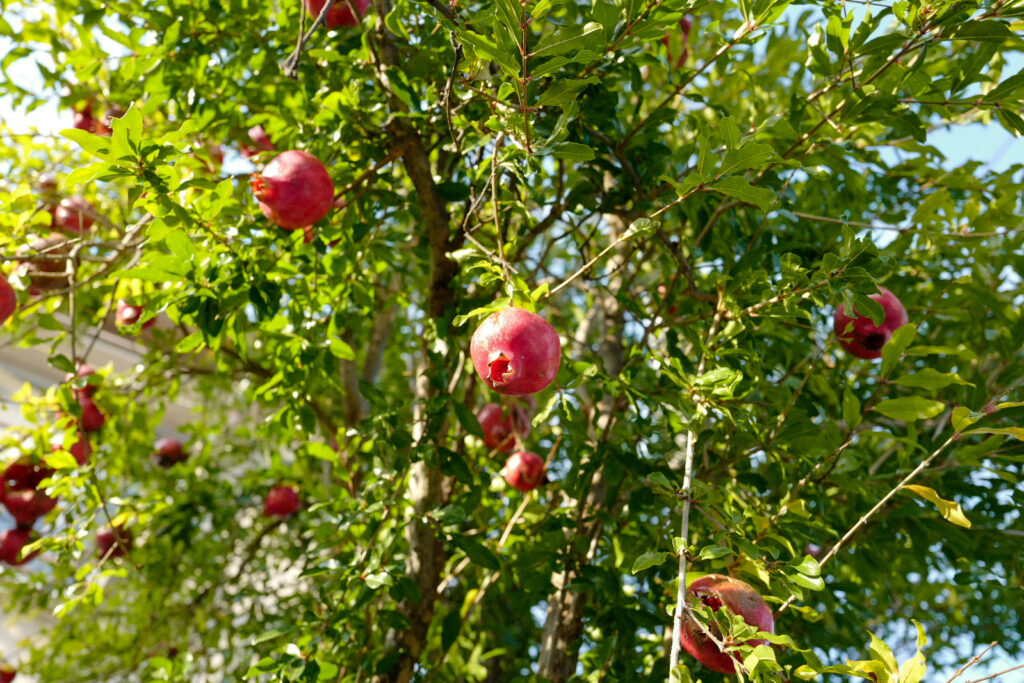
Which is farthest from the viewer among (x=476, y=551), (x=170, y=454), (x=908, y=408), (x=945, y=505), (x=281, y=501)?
(x=170, y=454)

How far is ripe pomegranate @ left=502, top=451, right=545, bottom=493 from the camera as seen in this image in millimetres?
1807

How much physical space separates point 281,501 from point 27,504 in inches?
31.1

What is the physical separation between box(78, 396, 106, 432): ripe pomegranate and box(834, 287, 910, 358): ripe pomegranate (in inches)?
81.5

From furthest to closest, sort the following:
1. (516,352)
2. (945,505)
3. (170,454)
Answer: (170,454) < (945,505) < (516,352)

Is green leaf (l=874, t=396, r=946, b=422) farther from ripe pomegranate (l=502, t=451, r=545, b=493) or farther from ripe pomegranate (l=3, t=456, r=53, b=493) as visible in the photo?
ripe pomegranate (l=3, t=456, r=53, b=493)

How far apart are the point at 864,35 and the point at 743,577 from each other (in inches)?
38.5

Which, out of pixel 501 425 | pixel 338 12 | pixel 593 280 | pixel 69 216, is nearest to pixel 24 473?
pixel 69 216

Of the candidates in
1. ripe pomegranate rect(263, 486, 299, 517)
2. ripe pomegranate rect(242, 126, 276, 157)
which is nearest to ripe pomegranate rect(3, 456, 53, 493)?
ripe pomegranate rect(263, 486, 299, 517)

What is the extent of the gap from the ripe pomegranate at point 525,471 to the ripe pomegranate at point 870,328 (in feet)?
2.47

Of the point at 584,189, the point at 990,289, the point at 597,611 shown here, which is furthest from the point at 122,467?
the point at 990,289

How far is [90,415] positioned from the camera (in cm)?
222

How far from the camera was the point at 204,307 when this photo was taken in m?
1.41

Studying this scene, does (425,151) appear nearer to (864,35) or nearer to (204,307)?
(204,307)

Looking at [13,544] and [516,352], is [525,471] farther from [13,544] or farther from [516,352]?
[13,544]
